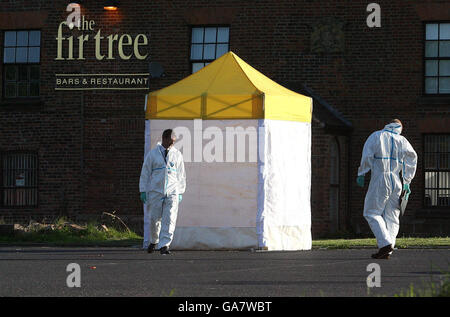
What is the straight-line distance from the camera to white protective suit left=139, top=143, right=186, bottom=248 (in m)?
14.9

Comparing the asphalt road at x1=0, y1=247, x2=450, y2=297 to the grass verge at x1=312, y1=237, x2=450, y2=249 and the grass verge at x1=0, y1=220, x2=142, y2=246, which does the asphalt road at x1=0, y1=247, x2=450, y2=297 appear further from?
the grass verge at x1=0, y1=220, x2=142, y2=246

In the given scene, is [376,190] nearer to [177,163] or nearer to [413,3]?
[177,163]

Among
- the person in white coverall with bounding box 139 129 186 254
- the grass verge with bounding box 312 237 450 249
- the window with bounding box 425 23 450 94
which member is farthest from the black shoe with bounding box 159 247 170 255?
the window with bounding box 425 23 450 94

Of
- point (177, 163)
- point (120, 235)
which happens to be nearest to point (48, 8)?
point (120, 235)

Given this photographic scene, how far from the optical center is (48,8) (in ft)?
77.8

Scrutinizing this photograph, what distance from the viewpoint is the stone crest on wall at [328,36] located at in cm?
2228

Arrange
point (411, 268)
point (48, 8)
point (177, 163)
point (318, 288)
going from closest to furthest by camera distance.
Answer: point (318, 288) → point (411, 268) → point (177, 163) → point (48, 8)

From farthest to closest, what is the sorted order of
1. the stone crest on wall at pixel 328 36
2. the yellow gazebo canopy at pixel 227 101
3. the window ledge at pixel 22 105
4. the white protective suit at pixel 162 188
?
the window ledge at pixel 22 105, the stone crest on wall at pixel 328 36, the yellow gazebo canopy at pixel 227 101, the white protective suit at pixel 162 188

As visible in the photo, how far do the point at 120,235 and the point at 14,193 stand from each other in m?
4.57

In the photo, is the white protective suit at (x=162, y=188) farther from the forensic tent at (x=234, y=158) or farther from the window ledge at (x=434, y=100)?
the window ledge at (x=434, y=100)

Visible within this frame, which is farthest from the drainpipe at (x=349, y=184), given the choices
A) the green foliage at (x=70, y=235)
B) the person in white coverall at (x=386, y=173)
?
the person in white coverall at (x=386, y=173)

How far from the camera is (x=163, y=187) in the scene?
14.9 metres

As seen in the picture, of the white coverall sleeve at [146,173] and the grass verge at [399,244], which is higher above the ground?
the white coverall sleeve at [146,173]

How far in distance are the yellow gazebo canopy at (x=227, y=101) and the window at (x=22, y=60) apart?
27.3ft
